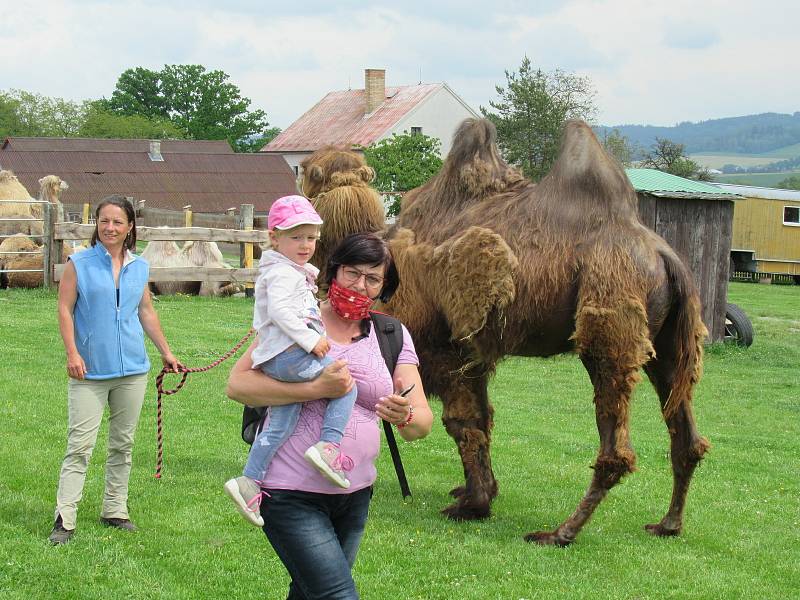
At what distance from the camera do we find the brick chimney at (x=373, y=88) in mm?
58719

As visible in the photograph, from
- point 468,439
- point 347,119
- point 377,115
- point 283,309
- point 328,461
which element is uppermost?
point 377,115

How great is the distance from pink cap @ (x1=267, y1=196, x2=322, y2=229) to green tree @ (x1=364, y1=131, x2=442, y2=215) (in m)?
33.8

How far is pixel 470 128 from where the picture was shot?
7039 mm

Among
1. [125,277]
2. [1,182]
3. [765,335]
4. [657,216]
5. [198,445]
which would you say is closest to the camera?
[125,277]

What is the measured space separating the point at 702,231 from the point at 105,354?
12059mm

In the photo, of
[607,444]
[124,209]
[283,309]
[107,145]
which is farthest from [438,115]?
[283,309]

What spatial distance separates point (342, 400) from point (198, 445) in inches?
202

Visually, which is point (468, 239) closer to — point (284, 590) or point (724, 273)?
point (284, 590)

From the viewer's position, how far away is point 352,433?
3.63 meters

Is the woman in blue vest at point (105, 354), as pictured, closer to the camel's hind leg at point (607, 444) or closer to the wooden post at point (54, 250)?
the camel's hind leg at point (607, 444)

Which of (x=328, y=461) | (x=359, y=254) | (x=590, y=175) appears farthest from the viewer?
(x=590, y=175)

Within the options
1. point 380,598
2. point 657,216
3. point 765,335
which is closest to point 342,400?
point 380,598

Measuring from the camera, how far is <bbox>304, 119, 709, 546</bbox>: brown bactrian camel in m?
6.01

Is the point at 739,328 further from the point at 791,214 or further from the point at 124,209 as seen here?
the point at 791,214
